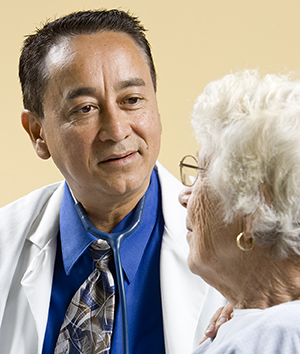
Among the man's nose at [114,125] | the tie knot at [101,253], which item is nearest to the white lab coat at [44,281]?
the tie knot at [101,253]

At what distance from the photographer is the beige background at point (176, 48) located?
2.06m

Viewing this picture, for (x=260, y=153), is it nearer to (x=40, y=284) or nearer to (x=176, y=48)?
(x=40, y=284)

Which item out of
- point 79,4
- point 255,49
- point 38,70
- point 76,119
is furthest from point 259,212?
point 79,4

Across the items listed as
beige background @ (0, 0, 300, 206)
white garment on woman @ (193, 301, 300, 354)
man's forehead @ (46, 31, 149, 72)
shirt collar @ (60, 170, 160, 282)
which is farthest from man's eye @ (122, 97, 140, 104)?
beige background @ (0, 0, 300, 206)

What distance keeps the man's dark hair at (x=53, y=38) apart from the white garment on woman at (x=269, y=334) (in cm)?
79

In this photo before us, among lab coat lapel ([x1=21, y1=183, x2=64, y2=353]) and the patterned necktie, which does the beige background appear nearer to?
lab coat lapel ([x1=21, y1=183, x2=64, y2=353])

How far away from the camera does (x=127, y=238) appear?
127cm

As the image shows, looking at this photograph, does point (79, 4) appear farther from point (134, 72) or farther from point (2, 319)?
point (2, 319)

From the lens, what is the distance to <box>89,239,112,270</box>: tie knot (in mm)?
Answer: 1229

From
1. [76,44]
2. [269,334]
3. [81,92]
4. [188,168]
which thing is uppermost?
[76,44]

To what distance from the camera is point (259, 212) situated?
767mm

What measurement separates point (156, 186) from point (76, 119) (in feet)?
0.98

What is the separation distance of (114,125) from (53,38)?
0.29m

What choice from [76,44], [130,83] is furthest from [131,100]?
[76,44]
